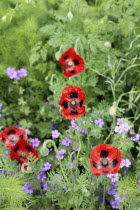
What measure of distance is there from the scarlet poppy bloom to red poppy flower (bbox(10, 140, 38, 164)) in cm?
30

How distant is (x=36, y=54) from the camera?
2602 millimetres

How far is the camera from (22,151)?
74.8 inches

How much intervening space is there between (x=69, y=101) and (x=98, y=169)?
0.47 m

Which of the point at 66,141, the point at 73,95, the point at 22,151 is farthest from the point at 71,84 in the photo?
the point at 22,151

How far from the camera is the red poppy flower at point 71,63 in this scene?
2.07 meters

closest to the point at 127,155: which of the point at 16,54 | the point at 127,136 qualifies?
the point at 127,136

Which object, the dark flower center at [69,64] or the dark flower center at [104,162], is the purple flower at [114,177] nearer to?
the dark flower center at [104,162]

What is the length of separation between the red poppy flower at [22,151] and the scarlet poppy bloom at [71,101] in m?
0.30

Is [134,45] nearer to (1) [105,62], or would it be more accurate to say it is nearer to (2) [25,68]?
(1) [105,62]

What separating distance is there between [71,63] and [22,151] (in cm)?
68

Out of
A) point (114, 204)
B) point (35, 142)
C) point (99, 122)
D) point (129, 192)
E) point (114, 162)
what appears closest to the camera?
point (114, 162)

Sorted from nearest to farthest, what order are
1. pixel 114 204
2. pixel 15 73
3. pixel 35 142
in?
1. pixel 114 204
2. pixel 35 142
3. pixel 15 73

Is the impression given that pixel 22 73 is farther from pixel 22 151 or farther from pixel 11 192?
pixel 11 192

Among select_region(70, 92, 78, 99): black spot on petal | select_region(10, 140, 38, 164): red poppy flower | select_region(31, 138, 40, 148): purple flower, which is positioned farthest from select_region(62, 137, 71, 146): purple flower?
select_region(70, 92, 78, 99): black spot on petal
